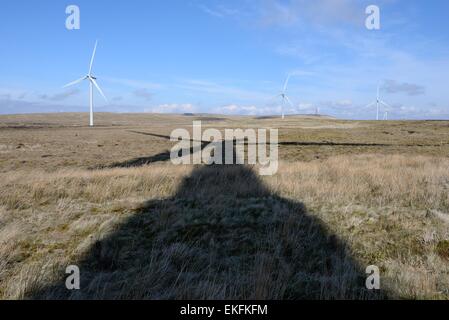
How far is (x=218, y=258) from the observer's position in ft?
19.2

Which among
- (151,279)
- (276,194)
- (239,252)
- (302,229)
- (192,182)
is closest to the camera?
(151,279)

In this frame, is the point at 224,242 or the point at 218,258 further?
the point at 224,242

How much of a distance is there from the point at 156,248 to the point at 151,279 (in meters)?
1.13

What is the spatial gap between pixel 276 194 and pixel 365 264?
460 cm

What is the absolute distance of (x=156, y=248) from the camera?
6.11m

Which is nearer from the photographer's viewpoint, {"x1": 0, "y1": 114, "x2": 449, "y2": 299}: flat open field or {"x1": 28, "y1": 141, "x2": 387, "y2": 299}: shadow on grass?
{"x1": 28, "y1": 141, "x2": 387, "y2": 299}: shadow on grass

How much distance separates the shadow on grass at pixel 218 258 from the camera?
4711 mm

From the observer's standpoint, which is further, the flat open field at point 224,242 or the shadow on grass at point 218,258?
the flat open field at point 224,242

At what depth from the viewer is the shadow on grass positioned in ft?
15.5

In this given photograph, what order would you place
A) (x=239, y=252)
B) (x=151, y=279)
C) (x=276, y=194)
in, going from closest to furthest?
(x=151, y=279) → (x=239, y=252) → (x=276, y=194)
